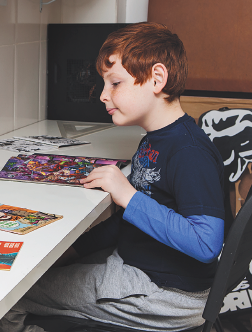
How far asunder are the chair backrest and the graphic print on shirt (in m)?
0.24

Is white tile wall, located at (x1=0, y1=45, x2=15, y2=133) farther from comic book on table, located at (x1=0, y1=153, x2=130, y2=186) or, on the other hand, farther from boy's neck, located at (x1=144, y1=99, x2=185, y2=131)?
boy's neck, located at (x1=144, y1=99, x2=185, y2=131)

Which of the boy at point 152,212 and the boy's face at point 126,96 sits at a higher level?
the boy's face at point 126,96

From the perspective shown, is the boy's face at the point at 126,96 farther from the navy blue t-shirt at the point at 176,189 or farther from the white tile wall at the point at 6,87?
the white tile wall at the point at 6,87

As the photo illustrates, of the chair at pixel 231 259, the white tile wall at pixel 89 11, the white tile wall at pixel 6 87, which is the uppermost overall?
the white tile wall at pixel 89 11

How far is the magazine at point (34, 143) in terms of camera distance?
1.17 metres

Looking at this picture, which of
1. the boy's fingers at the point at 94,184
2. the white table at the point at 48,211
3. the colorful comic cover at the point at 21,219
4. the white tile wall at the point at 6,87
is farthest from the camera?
the white tile wall at the point at 6,87

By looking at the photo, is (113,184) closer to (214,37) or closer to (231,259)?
(231,259)

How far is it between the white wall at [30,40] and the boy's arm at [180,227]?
904 mm

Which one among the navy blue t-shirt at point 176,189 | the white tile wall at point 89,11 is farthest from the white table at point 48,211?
the white tile wall at point 89,11

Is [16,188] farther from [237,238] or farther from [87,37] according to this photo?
[87,37]

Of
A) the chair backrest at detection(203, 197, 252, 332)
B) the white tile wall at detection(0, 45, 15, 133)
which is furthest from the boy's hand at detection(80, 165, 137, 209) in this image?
the white tile wall at detection(0, 45, 15, 133)

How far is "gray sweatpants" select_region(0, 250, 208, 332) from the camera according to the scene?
74 centimetres

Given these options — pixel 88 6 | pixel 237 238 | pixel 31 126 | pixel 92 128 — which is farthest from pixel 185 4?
pixel 237 238

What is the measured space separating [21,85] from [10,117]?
163 mm
